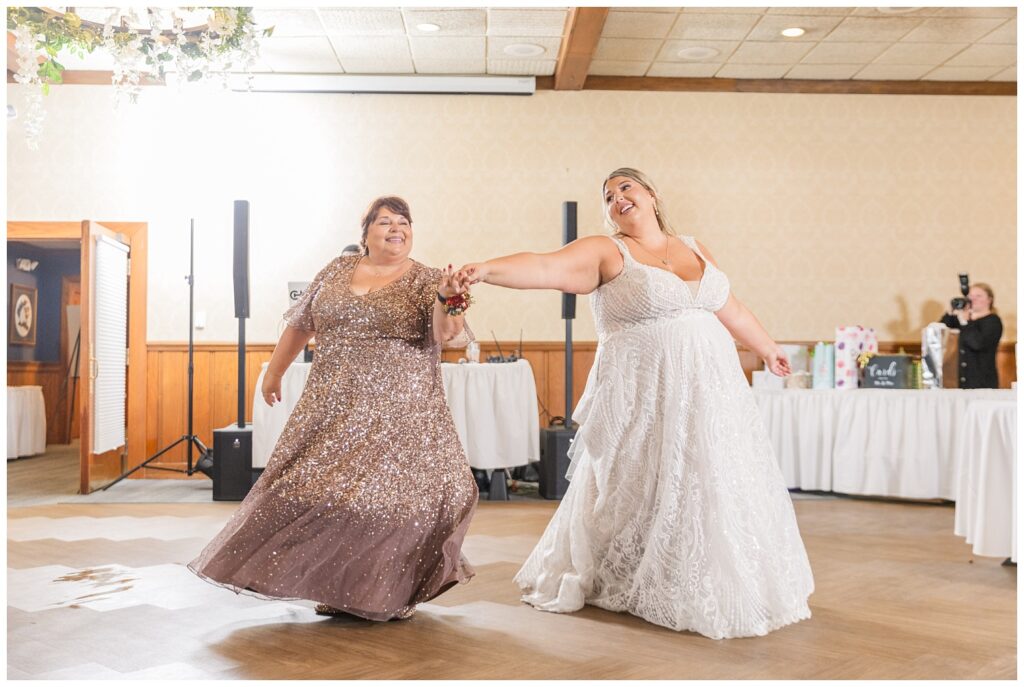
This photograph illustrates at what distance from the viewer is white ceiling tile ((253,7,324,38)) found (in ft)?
21.1

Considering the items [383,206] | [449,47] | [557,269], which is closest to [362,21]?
[449,47]

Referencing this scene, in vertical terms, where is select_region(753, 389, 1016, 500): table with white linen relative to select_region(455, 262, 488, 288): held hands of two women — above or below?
below

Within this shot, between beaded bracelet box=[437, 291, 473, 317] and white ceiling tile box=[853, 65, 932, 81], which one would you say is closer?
beaded bracelet box=[437, 291, 473, 317]

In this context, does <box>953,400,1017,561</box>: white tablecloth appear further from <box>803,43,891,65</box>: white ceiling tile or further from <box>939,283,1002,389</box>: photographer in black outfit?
<box>803,43,891,65</box>: white ceiling tile

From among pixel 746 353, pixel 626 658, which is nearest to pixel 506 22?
pixel 746 353

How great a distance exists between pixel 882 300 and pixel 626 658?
624 centimetres

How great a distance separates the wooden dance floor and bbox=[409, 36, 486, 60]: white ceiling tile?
4245 mm

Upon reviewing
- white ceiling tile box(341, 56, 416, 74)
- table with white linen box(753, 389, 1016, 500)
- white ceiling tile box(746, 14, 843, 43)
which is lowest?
table with white linen box(753, 389, 1016, 500)

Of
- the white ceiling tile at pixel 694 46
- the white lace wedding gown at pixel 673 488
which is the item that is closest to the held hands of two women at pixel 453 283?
the white lace wedding gown at pixel 673 488

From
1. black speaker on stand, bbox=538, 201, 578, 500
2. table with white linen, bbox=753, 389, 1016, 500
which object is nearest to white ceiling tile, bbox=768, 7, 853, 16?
black speaker on stand, bbox=538, 201, 578, 500

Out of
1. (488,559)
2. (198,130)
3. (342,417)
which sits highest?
(198,130)

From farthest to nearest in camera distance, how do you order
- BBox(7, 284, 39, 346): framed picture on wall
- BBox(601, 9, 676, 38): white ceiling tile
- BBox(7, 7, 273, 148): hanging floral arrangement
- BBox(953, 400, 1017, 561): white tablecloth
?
BBox(7, 284, 39, 346): framed picture on wall → BBox(601, 9, 676, 38): white ceiling tile → BBox(953, 400, 1017, 561): white tablecloth → BBox(7, 7, 273, 148): hanging floral arrangement

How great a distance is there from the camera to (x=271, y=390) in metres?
3.31

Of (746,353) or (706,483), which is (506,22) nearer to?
(746,353)
